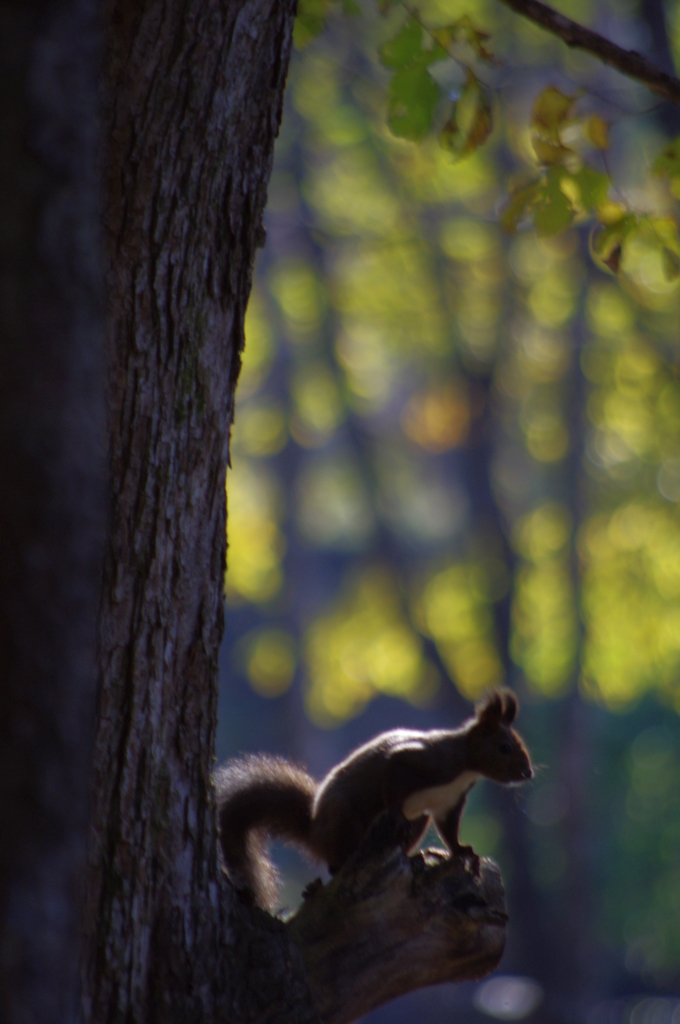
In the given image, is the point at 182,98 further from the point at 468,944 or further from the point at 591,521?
the point at 591,521

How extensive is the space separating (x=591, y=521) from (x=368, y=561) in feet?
10.8

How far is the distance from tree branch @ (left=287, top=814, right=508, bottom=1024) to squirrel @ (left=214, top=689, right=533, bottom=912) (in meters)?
0.24

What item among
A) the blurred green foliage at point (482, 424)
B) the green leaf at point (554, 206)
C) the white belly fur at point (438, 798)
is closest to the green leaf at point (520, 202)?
the green leaf at point (554, 206)

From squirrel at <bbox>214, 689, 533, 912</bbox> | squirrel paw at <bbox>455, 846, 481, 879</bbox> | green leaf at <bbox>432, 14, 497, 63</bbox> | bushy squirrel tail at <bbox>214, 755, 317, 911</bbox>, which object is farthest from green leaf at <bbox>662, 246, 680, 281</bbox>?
bushy squirrel tail at <bbox>214, 755, 317, 911</bbox>

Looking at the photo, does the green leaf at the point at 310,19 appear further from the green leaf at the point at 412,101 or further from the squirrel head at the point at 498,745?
the squirrel head at the point at 498,745

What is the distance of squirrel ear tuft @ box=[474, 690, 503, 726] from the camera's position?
325 cm

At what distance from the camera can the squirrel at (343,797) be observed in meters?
2.76

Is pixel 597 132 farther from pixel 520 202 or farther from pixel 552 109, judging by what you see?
pixel 520 202

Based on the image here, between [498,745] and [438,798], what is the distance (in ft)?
0.98

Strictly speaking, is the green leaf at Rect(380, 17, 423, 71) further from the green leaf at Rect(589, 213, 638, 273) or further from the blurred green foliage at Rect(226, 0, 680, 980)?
the blurred green foliage at Rect(226, 0, 680, 980)

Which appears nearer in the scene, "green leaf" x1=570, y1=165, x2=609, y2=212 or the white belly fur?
"green leaf" x1=570, y1=165, x2=609, y2=212

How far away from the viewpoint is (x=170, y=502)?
1968mm

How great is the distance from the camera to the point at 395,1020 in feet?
45.9

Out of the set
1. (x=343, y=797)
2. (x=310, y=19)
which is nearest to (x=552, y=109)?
(x=310, y=19)
